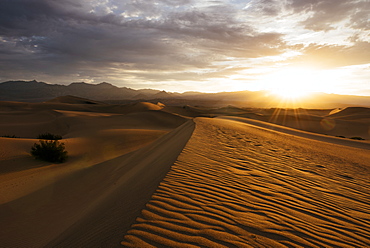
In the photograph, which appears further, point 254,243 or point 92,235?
point 92,235

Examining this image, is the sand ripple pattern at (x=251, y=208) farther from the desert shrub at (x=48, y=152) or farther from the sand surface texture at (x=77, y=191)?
the desert shrub at (x=48, y=152)

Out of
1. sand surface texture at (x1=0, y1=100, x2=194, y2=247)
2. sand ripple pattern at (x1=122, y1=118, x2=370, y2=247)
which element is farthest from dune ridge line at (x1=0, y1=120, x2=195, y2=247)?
sand ripple pattern at (x1=122, y1=118, x2=370, y2=247)

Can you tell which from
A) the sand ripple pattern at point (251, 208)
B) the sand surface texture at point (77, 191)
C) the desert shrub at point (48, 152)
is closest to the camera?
the sand ripple pattern at point (251, 208)

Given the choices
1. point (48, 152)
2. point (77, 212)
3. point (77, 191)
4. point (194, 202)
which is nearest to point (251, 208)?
point (194, 202)

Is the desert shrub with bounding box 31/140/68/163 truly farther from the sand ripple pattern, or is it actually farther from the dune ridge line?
the sand ripple pattern

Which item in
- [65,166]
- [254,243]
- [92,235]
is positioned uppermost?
[254,243]

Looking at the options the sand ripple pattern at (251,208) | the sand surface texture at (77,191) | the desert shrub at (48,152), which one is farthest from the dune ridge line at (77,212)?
the desert shrub at (48,152)

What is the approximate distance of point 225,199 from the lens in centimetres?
325

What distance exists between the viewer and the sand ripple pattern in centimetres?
233

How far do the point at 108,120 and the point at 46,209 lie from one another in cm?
1596

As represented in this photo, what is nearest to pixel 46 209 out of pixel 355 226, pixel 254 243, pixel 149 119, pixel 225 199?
pixel 225 199

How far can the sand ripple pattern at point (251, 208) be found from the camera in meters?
2.33

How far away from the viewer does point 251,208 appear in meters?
3.06

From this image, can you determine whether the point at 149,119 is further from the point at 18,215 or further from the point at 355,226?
the point at 355,226
